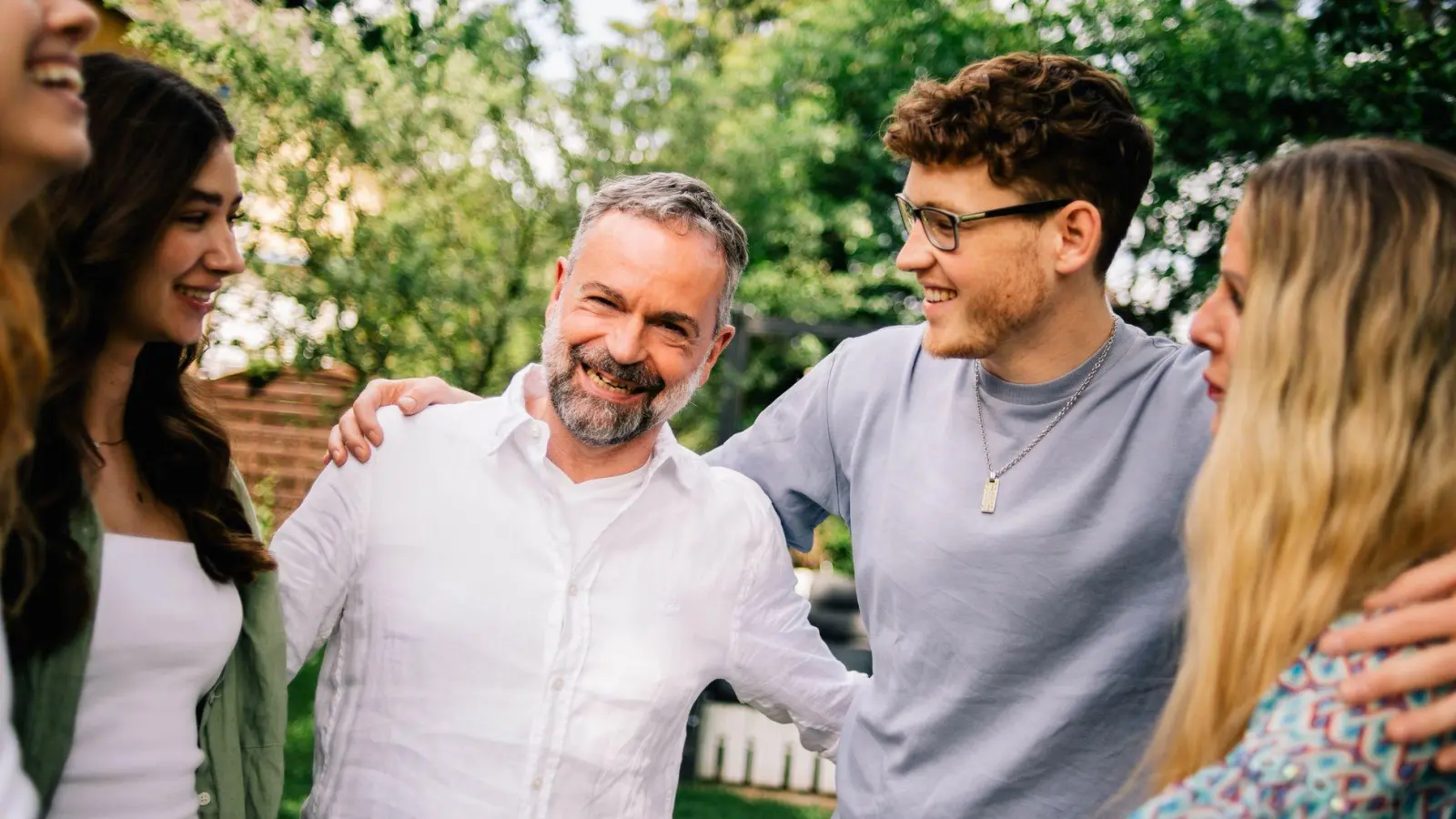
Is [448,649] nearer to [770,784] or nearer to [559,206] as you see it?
[770,784]

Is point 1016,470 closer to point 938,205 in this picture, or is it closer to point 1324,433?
point 938,205

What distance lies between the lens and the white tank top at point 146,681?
1818 mm

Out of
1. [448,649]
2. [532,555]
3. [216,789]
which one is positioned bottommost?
[216,789]

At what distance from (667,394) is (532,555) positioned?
429 millimetres

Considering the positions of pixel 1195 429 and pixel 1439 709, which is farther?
pixel 1195 429

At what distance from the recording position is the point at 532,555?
2.33 m

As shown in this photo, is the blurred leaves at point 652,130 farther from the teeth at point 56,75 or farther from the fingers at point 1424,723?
the fingers at point 1424,723

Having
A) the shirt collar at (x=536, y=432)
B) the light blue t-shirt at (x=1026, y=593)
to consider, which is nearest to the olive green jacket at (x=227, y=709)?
the shirt collar at (x=536, y=432)

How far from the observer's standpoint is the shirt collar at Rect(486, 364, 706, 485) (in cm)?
243

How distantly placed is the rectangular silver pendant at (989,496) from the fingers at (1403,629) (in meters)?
0.99

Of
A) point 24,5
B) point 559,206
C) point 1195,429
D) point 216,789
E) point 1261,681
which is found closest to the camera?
point 24,5

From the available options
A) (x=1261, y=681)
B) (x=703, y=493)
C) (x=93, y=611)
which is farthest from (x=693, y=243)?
(x=1261, y=681)

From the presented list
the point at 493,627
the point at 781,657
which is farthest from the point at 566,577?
the point at 781,657

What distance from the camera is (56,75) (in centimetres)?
126
